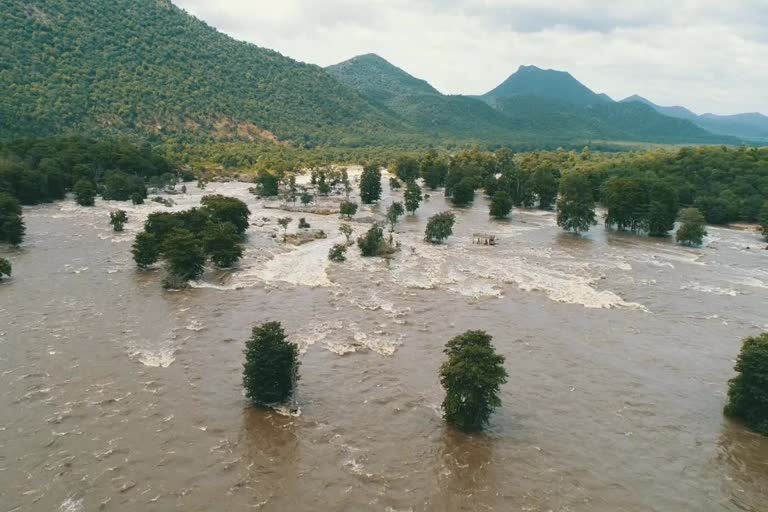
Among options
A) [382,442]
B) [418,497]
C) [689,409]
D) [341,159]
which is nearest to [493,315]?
[689,409]

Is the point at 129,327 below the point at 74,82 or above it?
below

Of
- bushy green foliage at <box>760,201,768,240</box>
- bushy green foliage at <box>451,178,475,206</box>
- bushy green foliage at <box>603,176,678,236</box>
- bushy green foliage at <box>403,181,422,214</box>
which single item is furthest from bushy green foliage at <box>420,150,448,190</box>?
bushy green foliage at <box>760,201,768,240</box>

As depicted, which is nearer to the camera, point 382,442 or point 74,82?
point 382,442

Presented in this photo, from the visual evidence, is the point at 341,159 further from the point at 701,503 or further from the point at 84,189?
the point at 701,503

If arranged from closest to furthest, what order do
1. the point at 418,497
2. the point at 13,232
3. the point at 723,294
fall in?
1. the point at 418,497
2. the point at 723,294
3. the point at 13,232

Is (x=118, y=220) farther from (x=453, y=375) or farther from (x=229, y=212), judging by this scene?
A: (x=453, y=375)

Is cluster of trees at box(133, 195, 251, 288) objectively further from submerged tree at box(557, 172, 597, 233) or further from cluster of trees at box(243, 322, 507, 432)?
submerged tree at box(557, 172, 597, 233)

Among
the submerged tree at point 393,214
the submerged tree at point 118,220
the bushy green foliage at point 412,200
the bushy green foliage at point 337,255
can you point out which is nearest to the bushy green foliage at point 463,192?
the bushy green foliage at point 412,200
